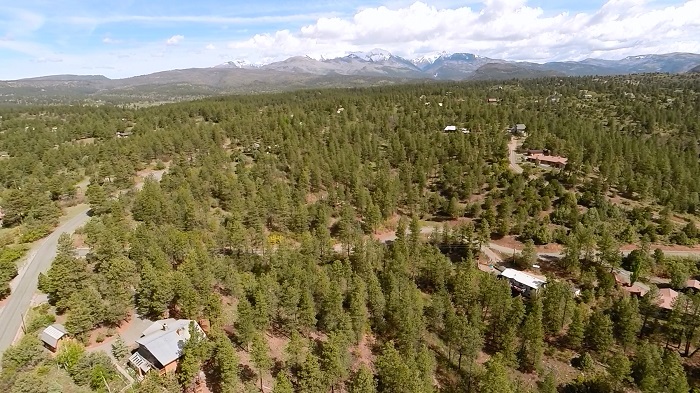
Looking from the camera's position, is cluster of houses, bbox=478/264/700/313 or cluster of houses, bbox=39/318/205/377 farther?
cluster of houses, bbox=478/264/700/313

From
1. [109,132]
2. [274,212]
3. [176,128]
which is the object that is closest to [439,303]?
[274,212]

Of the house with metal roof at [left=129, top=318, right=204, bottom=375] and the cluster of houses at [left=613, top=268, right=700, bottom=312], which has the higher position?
the house with metal roof at [left=129, top=318, right=204, bottom=375]

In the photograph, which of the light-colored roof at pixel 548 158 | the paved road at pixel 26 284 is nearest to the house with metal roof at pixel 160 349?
the paved road at pixel 26 284

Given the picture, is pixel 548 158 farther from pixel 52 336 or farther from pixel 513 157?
pixel 52 336

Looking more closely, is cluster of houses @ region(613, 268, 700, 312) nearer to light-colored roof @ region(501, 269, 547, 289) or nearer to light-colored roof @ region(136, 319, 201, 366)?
light-colored roof @ region(501, 269, 547, 289)

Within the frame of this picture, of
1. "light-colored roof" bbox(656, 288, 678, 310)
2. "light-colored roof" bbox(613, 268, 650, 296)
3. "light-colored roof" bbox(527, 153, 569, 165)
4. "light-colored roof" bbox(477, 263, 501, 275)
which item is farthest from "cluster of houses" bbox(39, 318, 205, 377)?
"light-colored roof" bbox(527, 153, 569, 165)

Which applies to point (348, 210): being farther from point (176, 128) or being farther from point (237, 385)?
point (176, 128)

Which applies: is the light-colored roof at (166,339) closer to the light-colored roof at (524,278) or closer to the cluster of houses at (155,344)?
the cluster of houses at (155,344)
